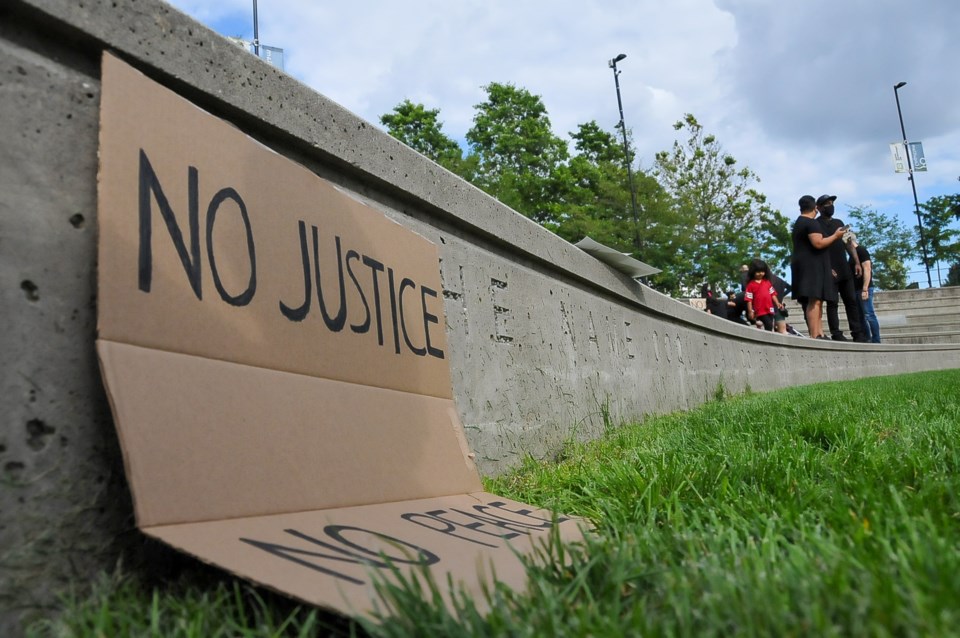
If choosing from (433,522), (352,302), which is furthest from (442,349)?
(433,522)

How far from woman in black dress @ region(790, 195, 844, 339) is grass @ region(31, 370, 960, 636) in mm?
7771

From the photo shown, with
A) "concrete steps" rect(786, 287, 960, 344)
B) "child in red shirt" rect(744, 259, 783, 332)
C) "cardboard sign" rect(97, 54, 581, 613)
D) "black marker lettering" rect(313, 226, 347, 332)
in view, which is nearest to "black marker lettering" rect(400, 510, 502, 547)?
"cardboard sign" rect(97, 54, 581, 613)

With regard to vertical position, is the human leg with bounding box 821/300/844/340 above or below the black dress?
below

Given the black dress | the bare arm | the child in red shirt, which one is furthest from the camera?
the child in red shirt

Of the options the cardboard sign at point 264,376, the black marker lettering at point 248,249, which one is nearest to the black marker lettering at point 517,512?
the cardboard sign at point 264,376

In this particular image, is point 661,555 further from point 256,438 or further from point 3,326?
point 3,326

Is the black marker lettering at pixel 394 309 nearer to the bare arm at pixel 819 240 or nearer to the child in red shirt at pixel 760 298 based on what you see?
Result: the bare arm at pixel 819 240

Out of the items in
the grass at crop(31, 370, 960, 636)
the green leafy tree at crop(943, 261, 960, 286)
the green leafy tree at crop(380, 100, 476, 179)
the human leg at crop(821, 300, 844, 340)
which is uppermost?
the green leafy tree at crop(380, 100, 476, 179)

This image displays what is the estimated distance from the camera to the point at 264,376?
1.77 m

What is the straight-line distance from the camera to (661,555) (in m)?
1.46

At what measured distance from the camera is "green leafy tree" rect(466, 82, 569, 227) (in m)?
29.2

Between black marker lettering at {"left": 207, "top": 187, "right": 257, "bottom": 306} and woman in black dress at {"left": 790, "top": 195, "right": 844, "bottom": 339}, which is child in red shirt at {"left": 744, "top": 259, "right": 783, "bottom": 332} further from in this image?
black marker lettering at {"left": 207, "top": 187, "right": 257, "bottom": 306}

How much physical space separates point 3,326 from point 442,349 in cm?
156

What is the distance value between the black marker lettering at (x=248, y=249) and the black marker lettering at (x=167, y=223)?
4cm
